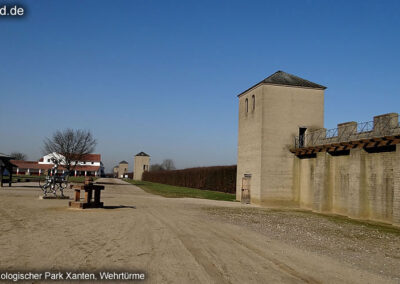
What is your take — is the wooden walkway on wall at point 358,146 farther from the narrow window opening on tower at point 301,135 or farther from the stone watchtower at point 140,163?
the stone watchtower at point 140,163

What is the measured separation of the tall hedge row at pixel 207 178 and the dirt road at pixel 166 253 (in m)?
30.2

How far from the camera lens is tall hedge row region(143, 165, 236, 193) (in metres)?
42.0

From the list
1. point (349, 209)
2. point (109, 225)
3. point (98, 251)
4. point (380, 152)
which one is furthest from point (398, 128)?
point (98, 251)

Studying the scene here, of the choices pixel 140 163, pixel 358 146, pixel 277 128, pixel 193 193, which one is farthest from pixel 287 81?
pixel 140 163

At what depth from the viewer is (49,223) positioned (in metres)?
11.2

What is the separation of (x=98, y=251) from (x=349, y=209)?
47.6 feet

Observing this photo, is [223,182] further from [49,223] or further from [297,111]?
[49,223]

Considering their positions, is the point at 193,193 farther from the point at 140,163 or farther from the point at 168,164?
the point at 168,164

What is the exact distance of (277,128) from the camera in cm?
2466

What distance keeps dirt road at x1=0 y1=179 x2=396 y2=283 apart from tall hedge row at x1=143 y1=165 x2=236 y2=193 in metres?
30.2

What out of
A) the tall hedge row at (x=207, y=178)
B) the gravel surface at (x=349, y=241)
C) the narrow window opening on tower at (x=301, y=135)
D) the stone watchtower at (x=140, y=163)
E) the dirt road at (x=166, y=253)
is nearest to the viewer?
the dirt road at (x=166, y=253)

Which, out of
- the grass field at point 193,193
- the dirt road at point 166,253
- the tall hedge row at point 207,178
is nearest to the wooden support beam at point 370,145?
the dirt road at point 166,253

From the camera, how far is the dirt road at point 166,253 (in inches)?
256

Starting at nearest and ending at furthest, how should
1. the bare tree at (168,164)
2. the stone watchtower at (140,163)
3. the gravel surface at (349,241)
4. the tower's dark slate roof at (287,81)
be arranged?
the gravel surface at (349,241), the tower's dark slate roof at (287,81), the stone watchtower at (140,163), the bare tree at (168,164)
